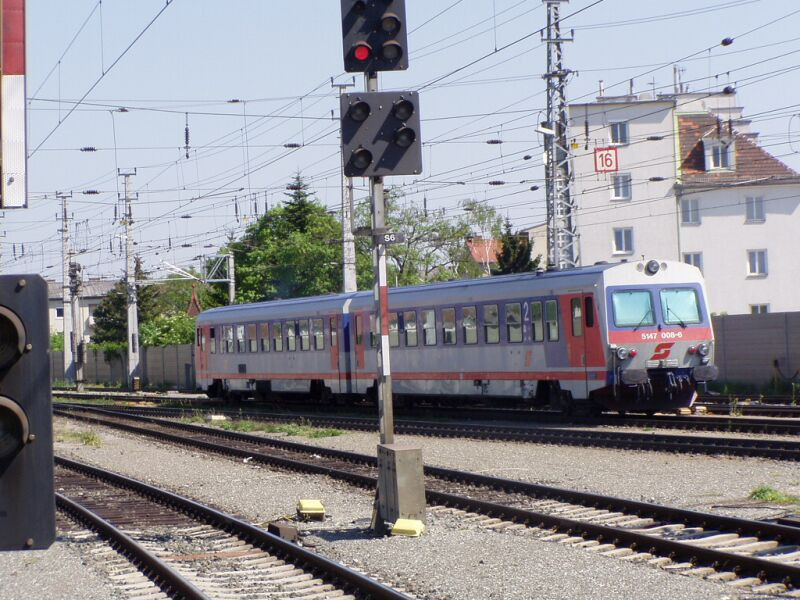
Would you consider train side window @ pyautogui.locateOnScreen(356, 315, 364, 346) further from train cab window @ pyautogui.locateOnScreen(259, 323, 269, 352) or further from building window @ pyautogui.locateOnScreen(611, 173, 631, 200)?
building window @ pyautogui.locateOnScreen(611, 173, 631, 200)

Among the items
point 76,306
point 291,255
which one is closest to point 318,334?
point 76,306

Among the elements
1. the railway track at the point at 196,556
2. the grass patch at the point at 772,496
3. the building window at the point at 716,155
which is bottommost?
the railway track at the point at 196,556

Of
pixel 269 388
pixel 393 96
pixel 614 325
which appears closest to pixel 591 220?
pixel 269 388

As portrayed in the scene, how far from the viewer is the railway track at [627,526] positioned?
27.3 feet

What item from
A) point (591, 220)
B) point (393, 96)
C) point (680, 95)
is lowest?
point (393, 96)

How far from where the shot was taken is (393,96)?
421 inches

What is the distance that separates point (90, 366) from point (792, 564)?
70.7 meters

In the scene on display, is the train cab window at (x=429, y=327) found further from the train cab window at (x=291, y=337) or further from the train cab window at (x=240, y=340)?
the train cab window at (x=240, y=340)

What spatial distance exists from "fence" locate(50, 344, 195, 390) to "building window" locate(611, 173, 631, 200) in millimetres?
22908

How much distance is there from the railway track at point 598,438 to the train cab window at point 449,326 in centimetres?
198

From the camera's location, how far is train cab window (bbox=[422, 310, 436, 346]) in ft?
85.2

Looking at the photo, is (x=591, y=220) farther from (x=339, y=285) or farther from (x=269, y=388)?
(x=269, y=388)

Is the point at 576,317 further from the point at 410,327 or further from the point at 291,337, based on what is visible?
the point at 291,337

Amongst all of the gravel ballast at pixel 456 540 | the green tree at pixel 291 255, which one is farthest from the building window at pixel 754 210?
the gravel ballast at pixel 456 540
